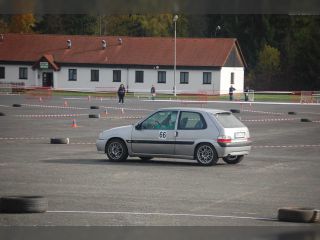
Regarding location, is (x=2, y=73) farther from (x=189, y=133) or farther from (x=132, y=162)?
(x=189, y=133)

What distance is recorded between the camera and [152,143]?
21.8 m

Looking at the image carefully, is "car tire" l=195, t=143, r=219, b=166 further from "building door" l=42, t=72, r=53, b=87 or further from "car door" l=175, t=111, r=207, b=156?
"building door" l=42, t=72, r=53, b=87

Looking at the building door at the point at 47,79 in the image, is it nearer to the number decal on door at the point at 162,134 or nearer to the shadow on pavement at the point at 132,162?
the shadow on pavement at the point at 132,162

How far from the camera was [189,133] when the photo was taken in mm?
21516

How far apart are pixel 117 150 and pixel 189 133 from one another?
2.19 m

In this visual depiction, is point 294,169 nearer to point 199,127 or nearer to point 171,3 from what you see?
point 199,127

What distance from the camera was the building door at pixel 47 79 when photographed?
10038 centimetres

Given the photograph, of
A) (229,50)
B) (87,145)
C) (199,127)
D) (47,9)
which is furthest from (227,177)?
(229,50)

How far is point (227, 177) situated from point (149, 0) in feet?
48.5

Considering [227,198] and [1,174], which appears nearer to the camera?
[227,198]

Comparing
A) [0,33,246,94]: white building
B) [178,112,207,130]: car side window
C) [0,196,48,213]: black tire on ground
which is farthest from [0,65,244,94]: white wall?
[0,196,48,213]: black tire on ground

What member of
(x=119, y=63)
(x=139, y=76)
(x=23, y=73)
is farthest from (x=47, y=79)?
(x=139, y=76)

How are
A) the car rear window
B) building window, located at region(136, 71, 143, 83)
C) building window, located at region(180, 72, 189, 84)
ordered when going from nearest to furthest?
the car rear window, building window, located at region(180, 72, 189, 84), building window, located at region(136, 71, 143, 83)

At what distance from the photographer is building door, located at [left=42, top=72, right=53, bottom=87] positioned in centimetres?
10038
